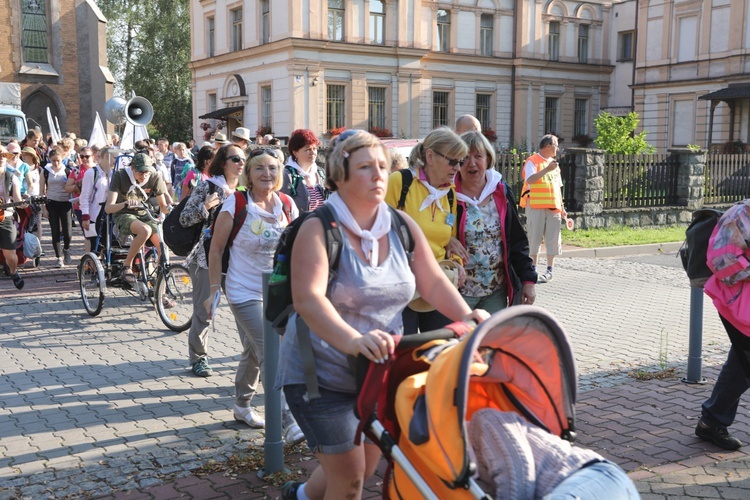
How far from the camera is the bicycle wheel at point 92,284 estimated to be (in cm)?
920

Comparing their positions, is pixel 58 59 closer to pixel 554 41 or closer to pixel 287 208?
pixel 554 41

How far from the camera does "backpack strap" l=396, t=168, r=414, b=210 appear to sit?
4.80 meters

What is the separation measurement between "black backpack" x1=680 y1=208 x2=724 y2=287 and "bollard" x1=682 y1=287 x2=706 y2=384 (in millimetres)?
1027

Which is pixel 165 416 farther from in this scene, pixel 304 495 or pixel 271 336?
pixel 304 495

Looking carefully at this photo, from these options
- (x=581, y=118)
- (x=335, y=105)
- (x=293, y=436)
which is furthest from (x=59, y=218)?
(x=581, y=118)

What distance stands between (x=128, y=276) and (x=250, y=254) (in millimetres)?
4699

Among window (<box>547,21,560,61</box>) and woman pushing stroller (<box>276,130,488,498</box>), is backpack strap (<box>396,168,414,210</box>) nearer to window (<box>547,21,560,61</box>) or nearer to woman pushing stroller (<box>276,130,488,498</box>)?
woman pushing stroller (<box>276,130,488,498</box>)

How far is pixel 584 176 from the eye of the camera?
58.8 ft

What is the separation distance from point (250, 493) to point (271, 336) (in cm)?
88

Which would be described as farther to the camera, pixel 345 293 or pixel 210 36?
pixel 210 36

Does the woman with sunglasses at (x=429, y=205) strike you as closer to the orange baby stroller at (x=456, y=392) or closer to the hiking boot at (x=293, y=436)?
the hiking boot at (x=293, y=436)

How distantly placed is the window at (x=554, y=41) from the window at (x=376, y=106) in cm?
1148

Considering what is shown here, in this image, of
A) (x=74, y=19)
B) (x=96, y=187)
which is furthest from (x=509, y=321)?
(x=74, y=19)

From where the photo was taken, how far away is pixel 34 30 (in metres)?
42.6
